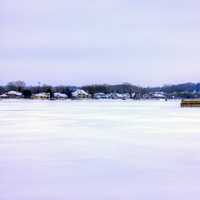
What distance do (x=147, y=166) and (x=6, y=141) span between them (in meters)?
3.93

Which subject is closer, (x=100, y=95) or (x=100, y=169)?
(x=100, y=169)

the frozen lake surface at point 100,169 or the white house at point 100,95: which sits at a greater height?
the frozen lake surface at point 100,169

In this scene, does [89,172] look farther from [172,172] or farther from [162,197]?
[162,197]

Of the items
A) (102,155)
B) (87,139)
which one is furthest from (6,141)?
(102,155)

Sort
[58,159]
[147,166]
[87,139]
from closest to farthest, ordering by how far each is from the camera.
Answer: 1. [147,166]
2. [58,159]
3. [87,139]

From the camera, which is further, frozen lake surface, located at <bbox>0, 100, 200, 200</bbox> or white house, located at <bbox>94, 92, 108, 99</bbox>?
white house, located at <bbox>94, 92, 108, 99</bbox>

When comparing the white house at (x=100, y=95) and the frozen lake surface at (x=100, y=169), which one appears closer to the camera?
the frozen lake surface at (x=100, y=169)

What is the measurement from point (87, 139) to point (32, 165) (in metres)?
3.62

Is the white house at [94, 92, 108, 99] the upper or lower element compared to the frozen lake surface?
lower

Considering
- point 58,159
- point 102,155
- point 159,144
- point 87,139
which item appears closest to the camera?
point 58,159

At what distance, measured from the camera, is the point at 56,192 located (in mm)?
4375

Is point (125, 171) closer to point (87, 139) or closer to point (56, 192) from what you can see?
point (56, 192)

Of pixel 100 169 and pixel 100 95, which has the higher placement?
pixel 100 169

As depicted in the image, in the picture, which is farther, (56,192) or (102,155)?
(102,155)
